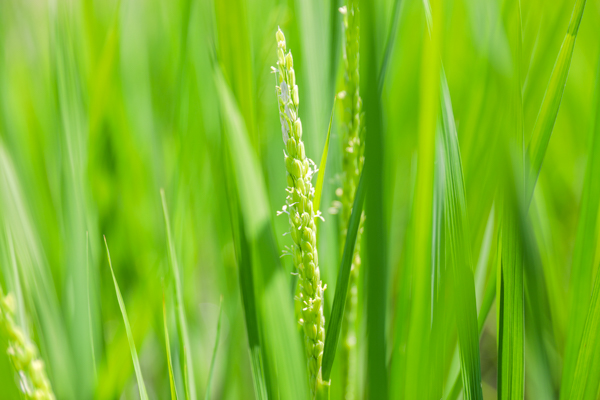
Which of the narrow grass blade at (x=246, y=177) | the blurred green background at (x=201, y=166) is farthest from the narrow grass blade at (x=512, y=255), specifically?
the narrow grass blade at (x=246, y=177)

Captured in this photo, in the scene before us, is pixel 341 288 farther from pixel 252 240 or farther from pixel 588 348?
pixel 588 348

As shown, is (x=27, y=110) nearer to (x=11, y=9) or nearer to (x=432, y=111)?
(x=11, y=9)

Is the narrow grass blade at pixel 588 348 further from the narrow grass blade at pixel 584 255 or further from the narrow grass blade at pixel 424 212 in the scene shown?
the narrow grass blade at pixel 424 212

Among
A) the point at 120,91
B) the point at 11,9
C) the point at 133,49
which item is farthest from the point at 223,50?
the point at 11,9

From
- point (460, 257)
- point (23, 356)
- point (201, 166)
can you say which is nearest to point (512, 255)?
point (460, 257)

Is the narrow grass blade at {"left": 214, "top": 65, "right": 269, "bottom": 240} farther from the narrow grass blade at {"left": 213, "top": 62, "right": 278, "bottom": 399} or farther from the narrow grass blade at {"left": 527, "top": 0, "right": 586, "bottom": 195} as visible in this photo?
the narrow grass blade at {"left": 527, "top": 0, "right": 586, "bottom": 195}

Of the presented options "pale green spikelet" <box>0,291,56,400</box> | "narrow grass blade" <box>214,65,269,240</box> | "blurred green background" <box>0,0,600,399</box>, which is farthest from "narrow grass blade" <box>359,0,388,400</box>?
"pale green spikelet" <box>0,291,56,400</box>
